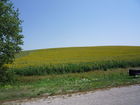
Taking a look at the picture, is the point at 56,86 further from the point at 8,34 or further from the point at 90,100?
the point at 8,34

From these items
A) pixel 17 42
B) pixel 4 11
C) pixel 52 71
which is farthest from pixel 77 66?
pixel 4 11

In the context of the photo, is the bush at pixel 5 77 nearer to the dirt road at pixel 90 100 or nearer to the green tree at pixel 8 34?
the green tree at pixel 8 34

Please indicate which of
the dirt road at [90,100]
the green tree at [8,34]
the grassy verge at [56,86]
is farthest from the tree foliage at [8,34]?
the dirt road at [90,100]

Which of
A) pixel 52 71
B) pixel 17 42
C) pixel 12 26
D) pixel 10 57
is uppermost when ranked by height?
pixel 12 26

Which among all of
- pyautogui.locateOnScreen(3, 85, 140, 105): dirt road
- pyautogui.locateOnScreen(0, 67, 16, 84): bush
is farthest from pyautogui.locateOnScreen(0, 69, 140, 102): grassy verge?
pyautogui.locateOnScreen(0, 67, 16, 84): bush

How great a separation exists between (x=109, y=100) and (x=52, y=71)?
1244 centimetres

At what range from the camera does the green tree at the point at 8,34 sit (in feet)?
42.6

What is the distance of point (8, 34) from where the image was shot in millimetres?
13312

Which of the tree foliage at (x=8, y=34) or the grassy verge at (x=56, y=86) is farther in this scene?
the tree foliage at (x=8, y=34)

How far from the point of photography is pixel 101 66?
19.7 meters

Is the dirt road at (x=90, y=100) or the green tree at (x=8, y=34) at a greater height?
the green tree at (x=8, y=34)

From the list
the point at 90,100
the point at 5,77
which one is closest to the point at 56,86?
the point at 90,100

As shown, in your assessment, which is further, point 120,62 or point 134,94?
point 120,62

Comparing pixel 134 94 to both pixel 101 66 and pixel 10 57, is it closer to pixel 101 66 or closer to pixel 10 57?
pixel 10 57
